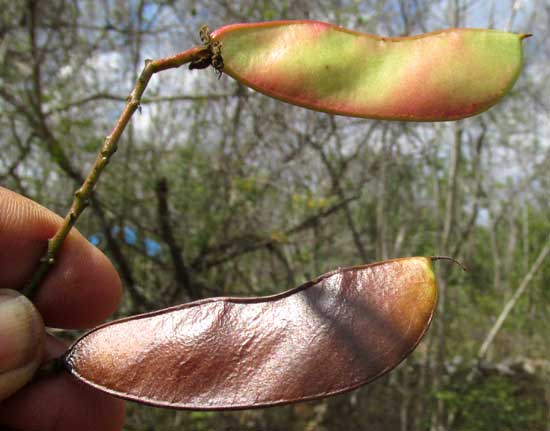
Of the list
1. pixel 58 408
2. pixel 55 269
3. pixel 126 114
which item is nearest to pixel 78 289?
pixel 55 269

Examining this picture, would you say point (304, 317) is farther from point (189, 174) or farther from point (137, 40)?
point (137, 40)

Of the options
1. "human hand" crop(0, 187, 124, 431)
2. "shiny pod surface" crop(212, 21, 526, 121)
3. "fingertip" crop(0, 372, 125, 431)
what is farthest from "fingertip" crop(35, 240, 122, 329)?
"shiny pod surface" crop(212, 21, 526, 121)

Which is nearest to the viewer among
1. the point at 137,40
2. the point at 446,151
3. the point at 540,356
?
the point at 137,40

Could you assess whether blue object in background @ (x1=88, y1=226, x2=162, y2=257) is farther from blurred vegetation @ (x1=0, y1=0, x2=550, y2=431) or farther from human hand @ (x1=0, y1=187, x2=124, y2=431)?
human hand @ (x1=0, y1=187, x2=124, y2=431)

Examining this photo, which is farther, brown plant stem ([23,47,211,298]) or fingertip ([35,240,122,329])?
fingertip ([35,240,122,329])

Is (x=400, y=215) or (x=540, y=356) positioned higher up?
(x=400, y=215)

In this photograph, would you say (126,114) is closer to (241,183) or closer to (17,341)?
(17,341)

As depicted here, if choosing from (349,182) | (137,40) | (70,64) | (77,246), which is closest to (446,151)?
(349,182)
